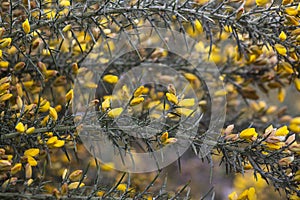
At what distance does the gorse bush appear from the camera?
1296 mm

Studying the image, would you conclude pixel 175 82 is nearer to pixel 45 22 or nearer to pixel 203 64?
pixel 203 64

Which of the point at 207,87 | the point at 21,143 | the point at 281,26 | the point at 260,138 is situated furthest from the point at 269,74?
the point at 21,143

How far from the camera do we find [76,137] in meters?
1.36

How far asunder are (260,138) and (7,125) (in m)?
0.71

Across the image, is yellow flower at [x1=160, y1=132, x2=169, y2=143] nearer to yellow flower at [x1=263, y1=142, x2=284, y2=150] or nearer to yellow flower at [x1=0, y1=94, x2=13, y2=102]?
yellow flower at [x1=263, y1=142, x2=284, y2=150]

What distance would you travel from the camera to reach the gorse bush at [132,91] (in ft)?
4.25

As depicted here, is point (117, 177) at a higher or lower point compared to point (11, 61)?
lower

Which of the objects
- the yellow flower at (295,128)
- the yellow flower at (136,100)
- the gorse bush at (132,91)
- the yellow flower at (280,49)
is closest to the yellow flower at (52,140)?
the gorse bush at (132,91)

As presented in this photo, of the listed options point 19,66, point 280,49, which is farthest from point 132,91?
point 280,49

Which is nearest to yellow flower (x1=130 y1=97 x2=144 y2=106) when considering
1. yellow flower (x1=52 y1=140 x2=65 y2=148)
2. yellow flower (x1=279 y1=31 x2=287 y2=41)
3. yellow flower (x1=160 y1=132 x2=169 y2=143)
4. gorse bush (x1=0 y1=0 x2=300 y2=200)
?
gorse bush (x1=0 y1=0 x2=300 y2=200)

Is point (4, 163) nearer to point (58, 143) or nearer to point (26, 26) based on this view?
point (58, 143)

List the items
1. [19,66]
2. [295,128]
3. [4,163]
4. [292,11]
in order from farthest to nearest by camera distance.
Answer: [295,128], [19,66], [292,11], [4,163]

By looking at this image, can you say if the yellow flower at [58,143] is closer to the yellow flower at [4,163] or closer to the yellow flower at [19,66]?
the yellow flower at [4,163]

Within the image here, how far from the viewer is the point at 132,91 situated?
157 cm
